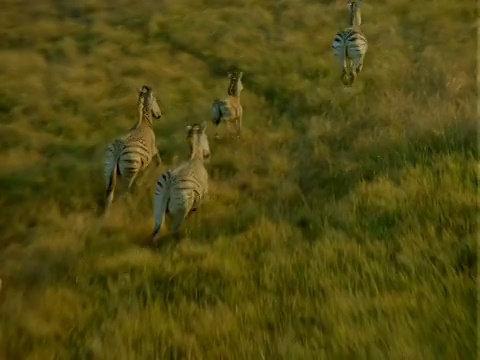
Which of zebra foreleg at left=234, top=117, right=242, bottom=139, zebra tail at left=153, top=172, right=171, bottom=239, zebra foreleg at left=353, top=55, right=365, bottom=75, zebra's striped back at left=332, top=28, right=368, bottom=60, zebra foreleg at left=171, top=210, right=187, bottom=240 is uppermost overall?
zebra's striped back at left=332, top=28, right=368, bottom=60

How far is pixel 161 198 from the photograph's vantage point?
298 inches

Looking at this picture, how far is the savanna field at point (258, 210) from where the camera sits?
18.6 ft

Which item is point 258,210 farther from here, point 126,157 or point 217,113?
point 217,113

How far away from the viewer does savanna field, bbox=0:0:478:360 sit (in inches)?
223

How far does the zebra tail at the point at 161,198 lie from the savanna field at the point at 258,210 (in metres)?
0.35

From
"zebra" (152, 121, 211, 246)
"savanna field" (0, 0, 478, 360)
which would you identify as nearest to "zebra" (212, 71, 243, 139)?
"savanna field" (0, 0, 478, 360)

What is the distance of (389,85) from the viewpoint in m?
12.9

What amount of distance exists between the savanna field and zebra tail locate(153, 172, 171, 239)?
13.9 inches

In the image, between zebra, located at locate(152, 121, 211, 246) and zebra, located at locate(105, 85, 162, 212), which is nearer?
zebra, located at locate(152, 121, 211, 246)

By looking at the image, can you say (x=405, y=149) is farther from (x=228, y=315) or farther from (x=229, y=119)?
(x=228, y=315)

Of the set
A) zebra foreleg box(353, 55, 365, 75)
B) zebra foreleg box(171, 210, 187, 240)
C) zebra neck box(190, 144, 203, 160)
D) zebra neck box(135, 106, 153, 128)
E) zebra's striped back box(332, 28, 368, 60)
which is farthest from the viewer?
zebra foreleg box(353, 55, 365, 75)

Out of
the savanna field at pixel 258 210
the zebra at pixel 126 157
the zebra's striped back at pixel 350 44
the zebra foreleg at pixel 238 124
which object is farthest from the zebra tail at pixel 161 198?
the zebra's striped back at pixel 350 44

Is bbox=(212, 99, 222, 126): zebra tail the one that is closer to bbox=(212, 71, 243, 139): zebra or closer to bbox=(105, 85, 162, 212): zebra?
bbox=(212, 71, 243, 139): zebra

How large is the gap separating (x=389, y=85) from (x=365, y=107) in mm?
1431
